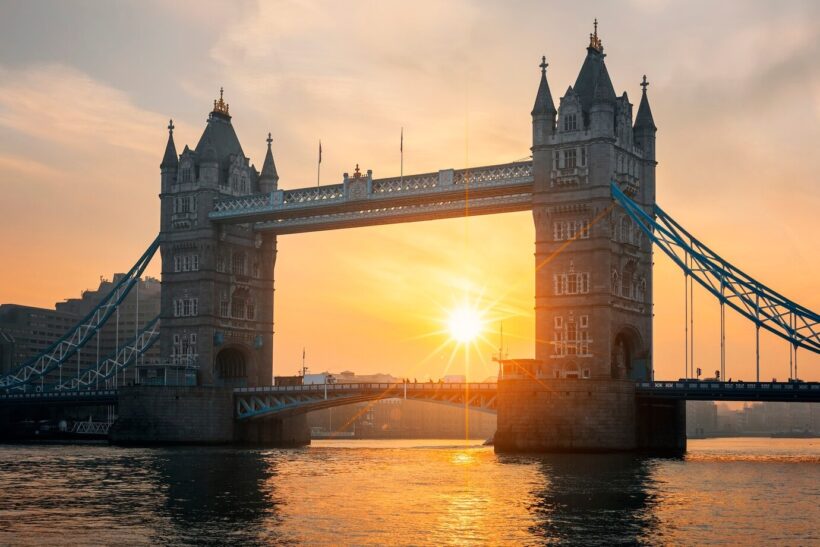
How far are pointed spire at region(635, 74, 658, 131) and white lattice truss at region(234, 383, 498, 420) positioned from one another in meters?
30.5

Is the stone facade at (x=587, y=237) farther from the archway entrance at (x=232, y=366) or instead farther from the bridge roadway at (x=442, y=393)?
the archway entrance at (x=232, y=366)

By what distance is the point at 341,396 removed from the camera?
124875 millimetres

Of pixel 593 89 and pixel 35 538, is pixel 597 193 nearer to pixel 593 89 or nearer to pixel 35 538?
pixel 593 89

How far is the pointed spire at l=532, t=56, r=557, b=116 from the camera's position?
11131 cm

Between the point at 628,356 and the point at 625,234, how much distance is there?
12.2 meters

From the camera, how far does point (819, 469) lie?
9319cm

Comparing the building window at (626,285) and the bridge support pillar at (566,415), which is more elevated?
the building window at (626,285)

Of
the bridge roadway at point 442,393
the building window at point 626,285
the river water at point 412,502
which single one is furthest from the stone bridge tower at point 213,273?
the building window at point 626,285

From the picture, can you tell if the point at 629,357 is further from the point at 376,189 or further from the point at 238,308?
the point at 238,308

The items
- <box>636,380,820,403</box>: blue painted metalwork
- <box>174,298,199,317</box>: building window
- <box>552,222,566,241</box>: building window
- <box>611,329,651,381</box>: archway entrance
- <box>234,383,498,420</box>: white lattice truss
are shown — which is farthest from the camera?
<box>174,298,199,317</box>: building window

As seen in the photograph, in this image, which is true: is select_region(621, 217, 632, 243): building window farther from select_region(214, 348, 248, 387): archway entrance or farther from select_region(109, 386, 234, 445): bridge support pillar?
select_region(214, 348, 248, 387): archway entrance

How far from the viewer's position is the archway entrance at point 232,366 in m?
137

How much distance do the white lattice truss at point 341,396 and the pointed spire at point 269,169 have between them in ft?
92.6

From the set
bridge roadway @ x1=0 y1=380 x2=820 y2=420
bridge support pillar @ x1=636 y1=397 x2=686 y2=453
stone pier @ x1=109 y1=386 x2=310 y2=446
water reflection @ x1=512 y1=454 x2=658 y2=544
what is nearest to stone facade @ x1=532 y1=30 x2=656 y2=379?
bridge support pillar @ x1=636 y1=397 x2=686 y2=453
